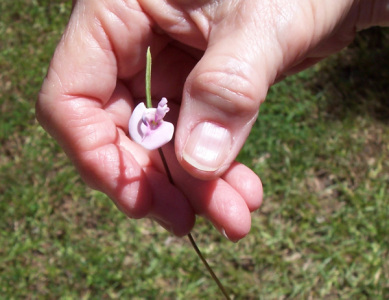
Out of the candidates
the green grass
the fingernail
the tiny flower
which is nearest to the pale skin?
the fingernail

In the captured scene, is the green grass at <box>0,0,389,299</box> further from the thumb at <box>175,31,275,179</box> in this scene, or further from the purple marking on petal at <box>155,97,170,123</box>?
the purple marking on petal at <box>155,97,170,123</box>

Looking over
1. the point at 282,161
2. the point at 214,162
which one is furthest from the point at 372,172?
the point at 214,162

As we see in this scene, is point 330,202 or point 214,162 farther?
point 330,202

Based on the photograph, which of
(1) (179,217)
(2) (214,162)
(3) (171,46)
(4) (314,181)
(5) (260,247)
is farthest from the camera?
(4) (314,181)

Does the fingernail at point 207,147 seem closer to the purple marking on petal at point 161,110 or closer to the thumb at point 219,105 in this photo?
the thumb at point 219,105

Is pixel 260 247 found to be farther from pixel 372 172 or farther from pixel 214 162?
pixel 214 162

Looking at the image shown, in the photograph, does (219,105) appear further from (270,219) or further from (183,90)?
(270,219)

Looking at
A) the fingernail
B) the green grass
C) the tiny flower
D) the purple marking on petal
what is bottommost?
the green grass

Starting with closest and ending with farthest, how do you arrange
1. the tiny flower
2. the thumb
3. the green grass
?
1. the tiny flower
2. the thumb
3. the green grass
